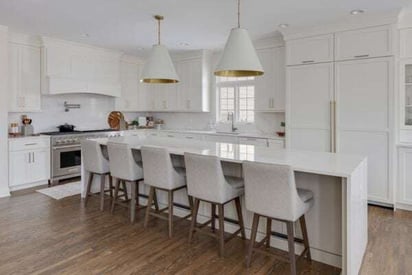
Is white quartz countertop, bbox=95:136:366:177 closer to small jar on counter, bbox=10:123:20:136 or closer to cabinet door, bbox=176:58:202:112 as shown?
cabinet door, bbox=176:58:202:112

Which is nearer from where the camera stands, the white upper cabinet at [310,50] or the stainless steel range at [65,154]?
the white upper cabinet at [310,50]

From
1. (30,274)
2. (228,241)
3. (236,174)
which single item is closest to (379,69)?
(236,174)

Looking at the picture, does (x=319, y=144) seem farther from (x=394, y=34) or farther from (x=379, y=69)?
(x=394, y=34)

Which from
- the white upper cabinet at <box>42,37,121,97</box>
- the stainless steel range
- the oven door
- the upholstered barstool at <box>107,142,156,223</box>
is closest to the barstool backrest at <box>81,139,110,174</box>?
the upholstered barstool at <box>107,142,156,223</box>

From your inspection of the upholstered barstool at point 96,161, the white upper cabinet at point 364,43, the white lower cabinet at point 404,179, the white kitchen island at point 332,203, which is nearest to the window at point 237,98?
the white upper cabinet at point 364,43

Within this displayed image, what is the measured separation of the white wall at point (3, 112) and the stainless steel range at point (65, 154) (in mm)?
745

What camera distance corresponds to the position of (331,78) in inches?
174

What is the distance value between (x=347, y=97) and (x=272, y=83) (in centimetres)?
150

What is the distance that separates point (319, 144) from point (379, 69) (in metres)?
1.32

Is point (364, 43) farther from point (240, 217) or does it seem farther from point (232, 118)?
point (240, 217)

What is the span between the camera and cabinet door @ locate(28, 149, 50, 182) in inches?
202

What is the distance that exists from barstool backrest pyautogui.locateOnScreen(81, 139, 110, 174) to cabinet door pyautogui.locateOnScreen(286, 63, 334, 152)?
289 cm

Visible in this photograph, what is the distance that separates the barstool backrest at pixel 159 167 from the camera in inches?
124

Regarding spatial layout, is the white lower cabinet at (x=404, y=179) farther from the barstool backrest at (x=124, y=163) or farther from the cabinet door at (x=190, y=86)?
the cabinet door at (x=190, y=86)
